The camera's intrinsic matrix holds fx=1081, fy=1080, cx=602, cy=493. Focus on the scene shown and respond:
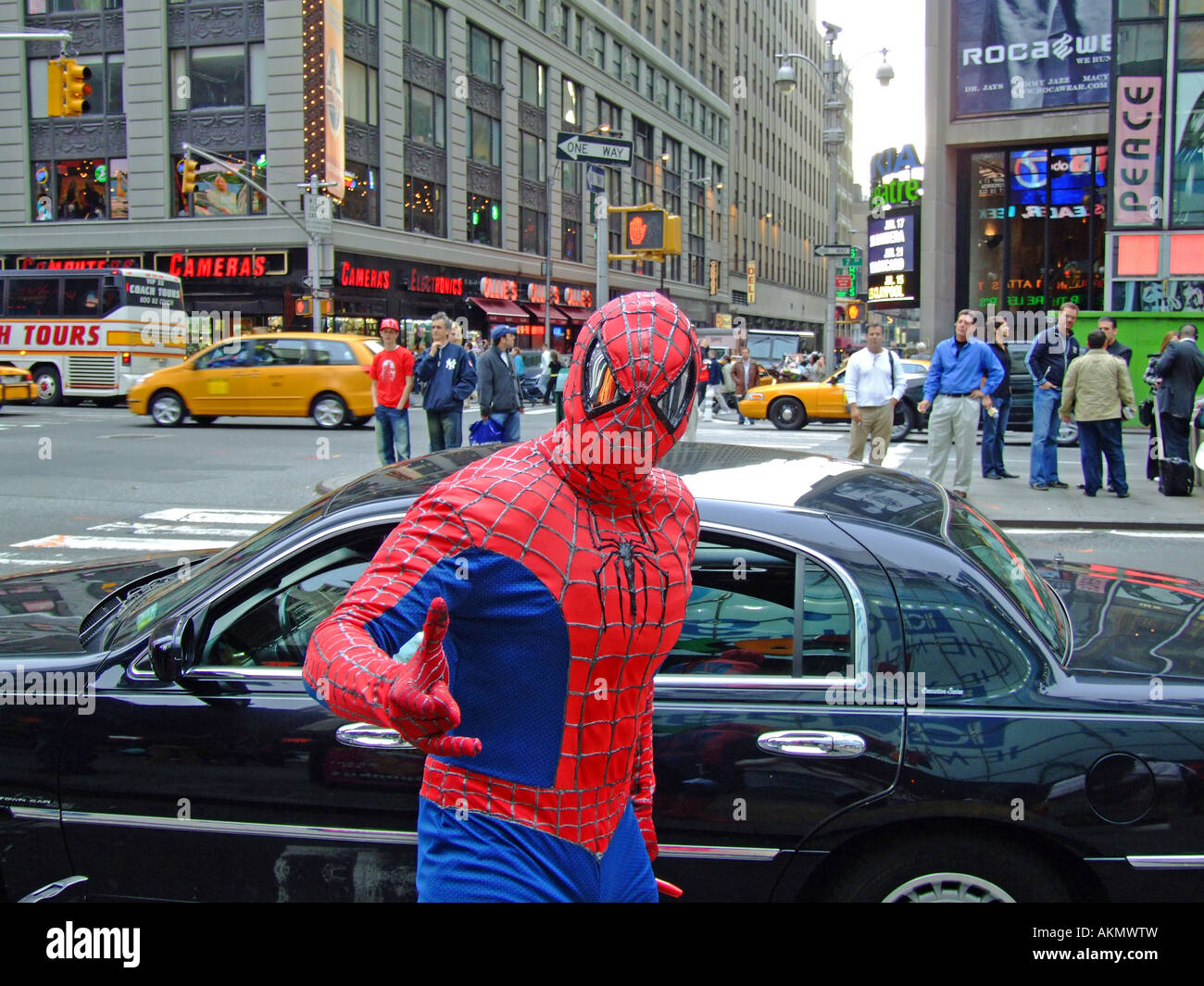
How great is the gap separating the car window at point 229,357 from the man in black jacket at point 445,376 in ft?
33.9

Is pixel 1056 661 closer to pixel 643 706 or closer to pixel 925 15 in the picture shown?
pixel 643 706

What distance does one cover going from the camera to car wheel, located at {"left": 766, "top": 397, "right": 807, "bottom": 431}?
22047 mm

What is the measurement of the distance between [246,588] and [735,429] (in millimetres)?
19471

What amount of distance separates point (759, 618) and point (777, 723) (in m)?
0.32

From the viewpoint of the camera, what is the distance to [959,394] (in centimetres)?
1126


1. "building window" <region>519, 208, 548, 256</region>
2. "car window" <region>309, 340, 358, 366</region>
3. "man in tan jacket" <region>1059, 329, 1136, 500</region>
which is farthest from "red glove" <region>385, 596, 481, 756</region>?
"building window" <region>519, 208, 548, 256</region>

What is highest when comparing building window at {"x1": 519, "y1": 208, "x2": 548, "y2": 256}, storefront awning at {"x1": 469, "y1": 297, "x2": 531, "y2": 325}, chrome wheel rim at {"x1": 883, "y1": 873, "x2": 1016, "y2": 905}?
building window at {"x1": 519, "y1": 208, "x2": 548, "y2": 256}

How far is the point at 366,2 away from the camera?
36.3m

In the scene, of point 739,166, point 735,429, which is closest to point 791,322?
point 739,166

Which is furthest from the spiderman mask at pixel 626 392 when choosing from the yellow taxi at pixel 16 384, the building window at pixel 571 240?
the building window at pixel 571 240

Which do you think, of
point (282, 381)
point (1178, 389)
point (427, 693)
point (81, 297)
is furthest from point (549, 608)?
point (81, 297)

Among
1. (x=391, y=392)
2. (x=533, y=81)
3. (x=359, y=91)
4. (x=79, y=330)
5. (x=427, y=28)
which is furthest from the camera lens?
(x=533, y=81)

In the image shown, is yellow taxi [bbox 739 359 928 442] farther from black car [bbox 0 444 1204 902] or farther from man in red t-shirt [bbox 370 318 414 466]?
black car [bbox 0 444 1204 902]

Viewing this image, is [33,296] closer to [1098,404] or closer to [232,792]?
[1098,404]
